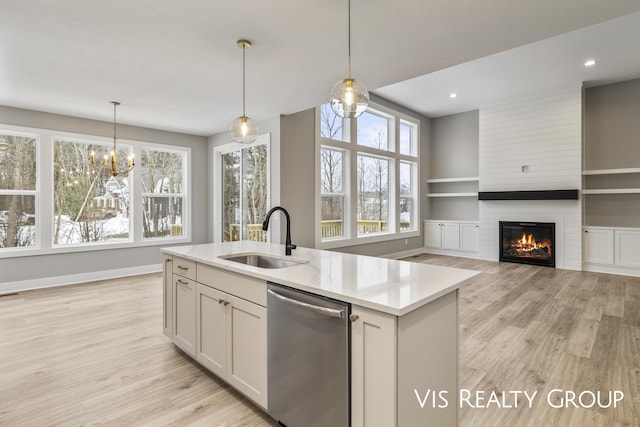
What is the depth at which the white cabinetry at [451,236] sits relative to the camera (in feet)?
24.3

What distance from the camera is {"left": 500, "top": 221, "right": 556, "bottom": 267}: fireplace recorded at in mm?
6312

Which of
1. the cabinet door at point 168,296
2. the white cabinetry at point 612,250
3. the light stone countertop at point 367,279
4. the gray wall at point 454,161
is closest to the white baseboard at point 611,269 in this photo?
the white cabinetry at point 612,250

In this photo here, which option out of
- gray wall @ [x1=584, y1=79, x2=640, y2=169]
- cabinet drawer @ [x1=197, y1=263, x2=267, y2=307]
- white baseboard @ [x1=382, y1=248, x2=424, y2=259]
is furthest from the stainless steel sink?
gray wall @ [x1=584, y1=79, x2=640, y2=169]

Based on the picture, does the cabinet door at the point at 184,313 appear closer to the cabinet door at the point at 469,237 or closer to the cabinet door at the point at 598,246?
the cabinet door at the point at 469,237

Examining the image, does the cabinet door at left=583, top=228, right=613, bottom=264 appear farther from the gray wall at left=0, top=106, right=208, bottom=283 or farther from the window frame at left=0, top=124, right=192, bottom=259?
the window frame at left=0, top=124, right=192, bottom=259

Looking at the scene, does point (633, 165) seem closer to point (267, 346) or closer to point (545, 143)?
point (545, 143)

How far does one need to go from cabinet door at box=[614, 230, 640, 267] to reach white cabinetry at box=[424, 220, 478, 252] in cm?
239

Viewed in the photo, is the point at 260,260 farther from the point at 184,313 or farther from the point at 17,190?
the point at 17,190

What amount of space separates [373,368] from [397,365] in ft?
0.37

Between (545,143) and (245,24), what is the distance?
629cm

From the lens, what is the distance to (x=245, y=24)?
254cm

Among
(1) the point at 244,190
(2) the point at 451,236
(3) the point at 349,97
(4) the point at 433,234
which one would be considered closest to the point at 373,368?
(3) the point at 349,97

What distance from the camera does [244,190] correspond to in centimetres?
591

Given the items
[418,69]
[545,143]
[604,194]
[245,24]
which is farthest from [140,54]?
[604,194]
